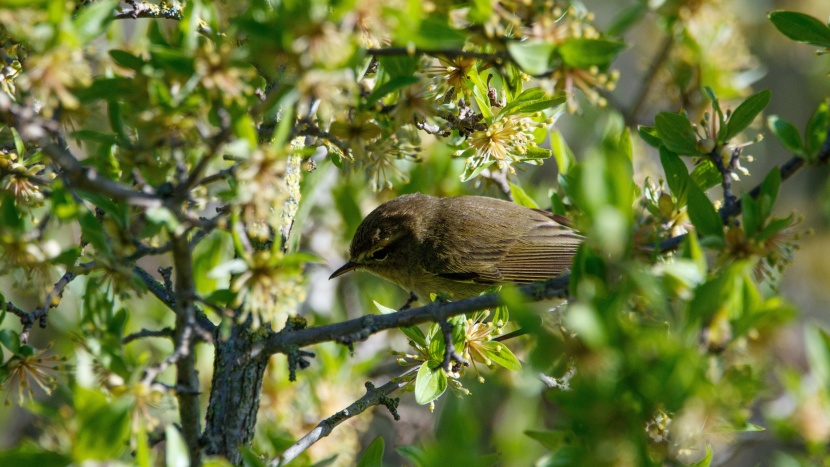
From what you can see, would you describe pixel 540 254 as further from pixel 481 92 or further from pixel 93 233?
pixel 93 233

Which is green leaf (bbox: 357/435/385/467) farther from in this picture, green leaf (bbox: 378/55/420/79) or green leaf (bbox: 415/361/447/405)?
green leaf (bbox: 378/55/420/79)

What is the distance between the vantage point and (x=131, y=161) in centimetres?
201

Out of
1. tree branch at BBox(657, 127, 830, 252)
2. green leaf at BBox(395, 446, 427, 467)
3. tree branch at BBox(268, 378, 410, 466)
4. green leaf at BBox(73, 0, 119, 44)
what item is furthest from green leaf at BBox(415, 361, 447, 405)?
green leaf at BBox(73, 0, 119, 44)

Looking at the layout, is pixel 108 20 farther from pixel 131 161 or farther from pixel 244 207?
pixel 244 207

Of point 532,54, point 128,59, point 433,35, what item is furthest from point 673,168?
point 128,59

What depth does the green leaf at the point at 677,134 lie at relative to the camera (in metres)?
2.81

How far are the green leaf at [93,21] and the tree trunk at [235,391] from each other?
1.33 meters

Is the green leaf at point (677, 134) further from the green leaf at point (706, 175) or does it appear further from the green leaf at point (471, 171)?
the green leaf at point (471, 171)

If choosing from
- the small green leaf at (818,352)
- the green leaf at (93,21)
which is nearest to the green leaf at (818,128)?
the small green leaf at (818,352)

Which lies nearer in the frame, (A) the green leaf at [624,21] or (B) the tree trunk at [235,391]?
(A) the green leaf at [624,21]

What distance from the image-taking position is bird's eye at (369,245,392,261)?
4.85 metres

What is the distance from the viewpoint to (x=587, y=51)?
1.96m

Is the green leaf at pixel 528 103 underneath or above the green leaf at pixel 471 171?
above

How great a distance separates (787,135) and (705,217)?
0.50 metres
